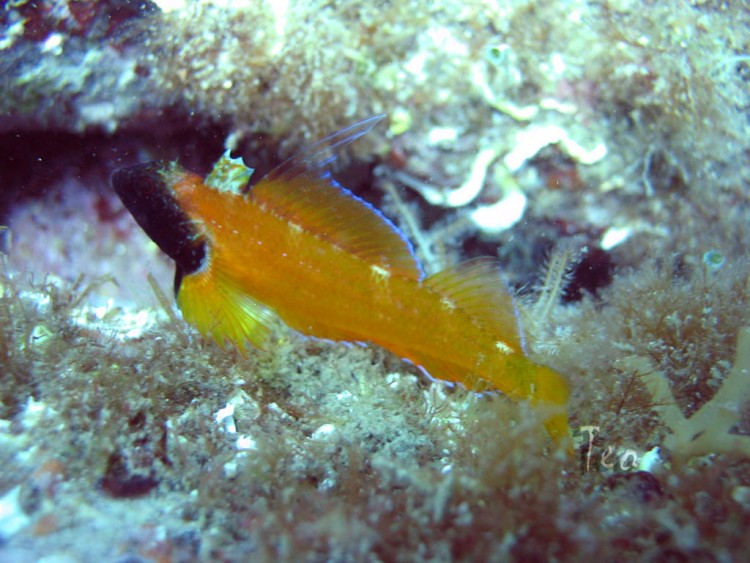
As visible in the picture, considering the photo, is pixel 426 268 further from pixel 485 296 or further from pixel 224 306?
pixel 224 306

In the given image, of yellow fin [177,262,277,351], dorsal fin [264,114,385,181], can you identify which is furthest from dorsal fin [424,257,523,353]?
yellow fin [177,262,277,351]

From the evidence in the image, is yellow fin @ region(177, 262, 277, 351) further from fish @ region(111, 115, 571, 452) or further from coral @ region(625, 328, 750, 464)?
coral @ region(625, 328, 750, 464)

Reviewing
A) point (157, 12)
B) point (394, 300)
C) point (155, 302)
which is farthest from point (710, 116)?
point (155, 302)

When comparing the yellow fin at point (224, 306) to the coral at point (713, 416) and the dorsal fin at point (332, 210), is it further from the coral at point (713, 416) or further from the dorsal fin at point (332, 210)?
the coral at point (713, 416)

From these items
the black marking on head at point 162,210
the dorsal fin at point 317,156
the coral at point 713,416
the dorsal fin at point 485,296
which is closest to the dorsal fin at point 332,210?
the dorsal fin at point 317,156

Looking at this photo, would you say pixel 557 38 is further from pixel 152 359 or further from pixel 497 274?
pixel 152 359

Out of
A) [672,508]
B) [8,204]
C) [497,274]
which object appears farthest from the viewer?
[8,204]

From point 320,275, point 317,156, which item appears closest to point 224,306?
point 320,275
